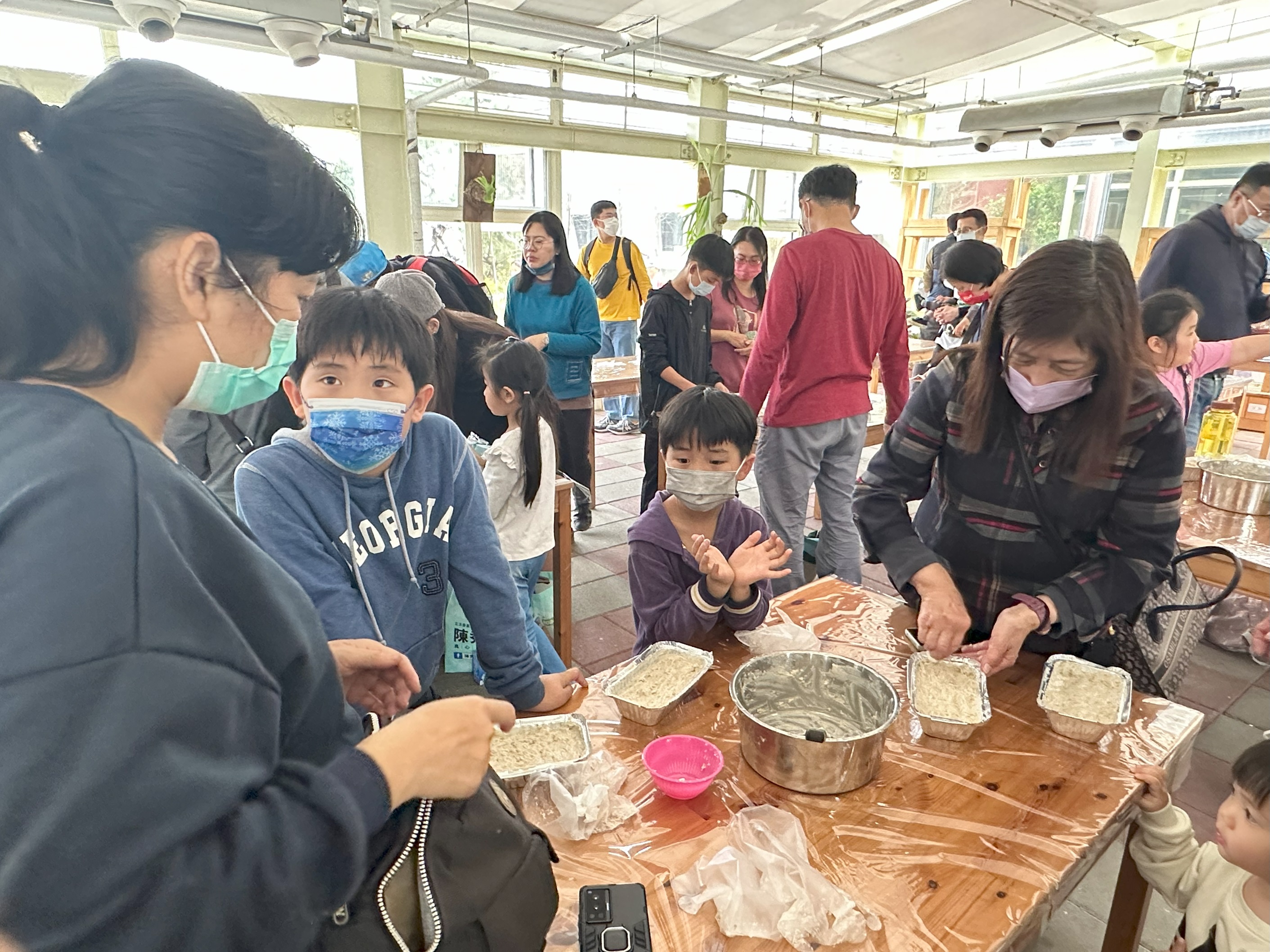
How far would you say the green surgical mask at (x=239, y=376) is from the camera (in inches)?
26.3

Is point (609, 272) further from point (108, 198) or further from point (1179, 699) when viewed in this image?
point (108, 198)

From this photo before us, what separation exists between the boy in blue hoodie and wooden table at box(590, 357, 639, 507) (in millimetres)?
2612

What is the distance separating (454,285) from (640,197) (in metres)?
6.41

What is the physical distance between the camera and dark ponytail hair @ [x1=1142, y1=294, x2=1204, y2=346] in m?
2.48

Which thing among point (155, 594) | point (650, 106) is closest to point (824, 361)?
point (155, 594)

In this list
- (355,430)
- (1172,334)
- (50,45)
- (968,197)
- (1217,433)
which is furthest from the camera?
(968,197)

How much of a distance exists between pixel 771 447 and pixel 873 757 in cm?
203

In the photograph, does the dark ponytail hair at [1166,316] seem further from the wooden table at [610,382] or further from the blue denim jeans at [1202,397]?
the wooden table at [610,382]

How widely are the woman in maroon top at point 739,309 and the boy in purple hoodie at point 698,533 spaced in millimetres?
2521

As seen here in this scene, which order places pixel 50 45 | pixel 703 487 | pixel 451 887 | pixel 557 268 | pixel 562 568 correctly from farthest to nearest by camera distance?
pixel 50 45 → pixel 557 268 → pixel 562 568 → pixel 703 487 → pixel 451 887

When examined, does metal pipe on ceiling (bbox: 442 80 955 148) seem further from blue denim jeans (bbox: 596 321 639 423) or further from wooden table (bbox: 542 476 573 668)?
wooden table (bbox: 542 476 573 668)

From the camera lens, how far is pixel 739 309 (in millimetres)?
4488

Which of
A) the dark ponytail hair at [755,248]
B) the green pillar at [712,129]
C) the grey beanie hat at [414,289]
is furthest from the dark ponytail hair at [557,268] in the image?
the green pillar at [712,129]

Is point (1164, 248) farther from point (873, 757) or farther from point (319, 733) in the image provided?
point (319, 733)
